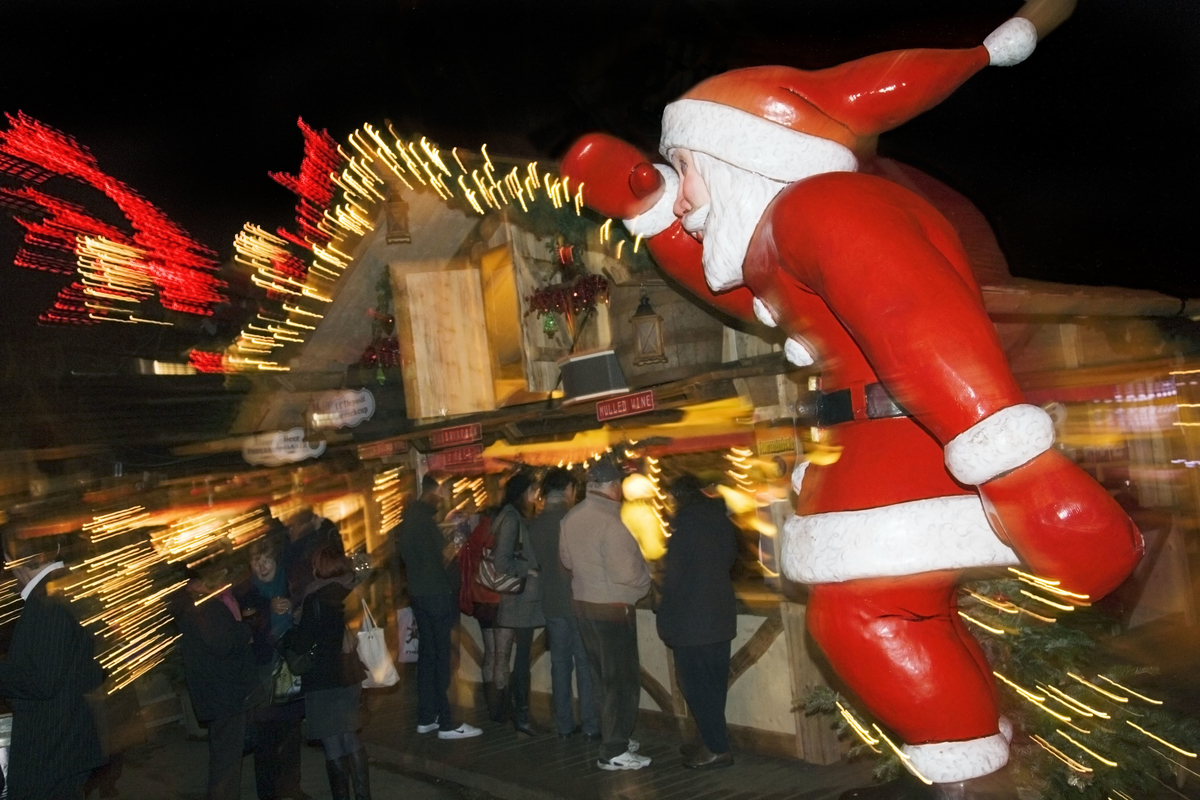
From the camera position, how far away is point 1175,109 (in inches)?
125

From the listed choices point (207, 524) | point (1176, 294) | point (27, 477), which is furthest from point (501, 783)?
point (207, 524)

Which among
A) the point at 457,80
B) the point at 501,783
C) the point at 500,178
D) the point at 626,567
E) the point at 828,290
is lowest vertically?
the point at 501,783

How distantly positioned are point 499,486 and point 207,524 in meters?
6.56

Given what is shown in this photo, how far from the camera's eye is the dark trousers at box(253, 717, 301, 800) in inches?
263

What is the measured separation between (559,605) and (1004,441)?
580 centimetres

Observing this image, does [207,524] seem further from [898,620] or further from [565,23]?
[898,620]

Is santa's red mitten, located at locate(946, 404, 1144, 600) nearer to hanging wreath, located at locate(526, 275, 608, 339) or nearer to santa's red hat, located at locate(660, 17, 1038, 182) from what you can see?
santa's red hat, located at locate(660, 17, 1038, 182)

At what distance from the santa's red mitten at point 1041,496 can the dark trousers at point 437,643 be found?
20.9ft

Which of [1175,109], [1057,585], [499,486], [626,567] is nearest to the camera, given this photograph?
[1057,585]

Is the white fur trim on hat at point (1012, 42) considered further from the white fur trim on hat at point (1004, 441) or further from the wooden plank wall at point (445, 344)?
the wooden plank wall at point (445, 344)

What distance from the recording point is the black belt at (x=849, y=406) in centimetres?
212

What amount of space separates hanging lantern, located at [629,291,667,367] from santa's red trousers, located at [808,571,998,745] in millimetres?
4849

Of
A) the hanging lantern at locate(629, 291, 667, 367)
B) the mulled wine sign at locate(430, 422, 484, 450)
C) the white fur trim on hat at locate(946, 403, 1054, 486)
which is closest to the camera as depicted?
the white fur trim on hat at locate(946, 403, 1054, 486)

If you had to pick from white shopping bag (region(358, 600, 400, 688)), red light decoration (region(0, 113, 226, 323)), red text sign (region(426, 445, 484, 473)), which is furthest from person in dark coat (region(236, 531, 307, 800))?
red light decoration (region(0, 113, 226, 323))
